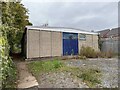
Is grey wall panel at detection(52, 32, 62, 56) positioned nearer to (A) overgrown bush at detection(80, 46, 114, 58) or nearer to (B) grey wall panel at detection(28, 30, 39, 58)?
(B) grey wall panel at detection(28, 30, 39, 58)

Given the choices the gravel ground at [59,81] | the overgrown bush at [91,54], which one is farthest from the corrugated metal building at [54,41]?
the gravel ground at [59,81]

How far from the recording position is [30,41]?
59.7 ft

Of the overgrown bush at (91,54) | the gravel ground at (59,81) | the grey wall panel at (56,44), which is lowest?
the gravel ground at (59,81)

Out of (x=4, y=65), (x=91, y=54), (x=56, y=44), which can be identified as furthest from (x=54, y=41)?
(x=4, y=65)

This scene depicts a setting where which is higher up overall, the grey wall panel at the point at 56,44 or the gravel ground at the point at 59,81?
the grey wall panel at the point at 56,44

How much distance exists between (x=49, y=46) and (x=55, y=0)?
16.8 ft

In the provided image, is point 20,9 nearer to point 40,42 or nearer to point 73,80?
point 40,42

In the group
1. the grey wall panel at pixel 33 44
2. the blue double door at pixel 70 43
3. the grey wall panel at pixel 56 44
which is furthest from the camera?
the blue double door at pixel 70 43

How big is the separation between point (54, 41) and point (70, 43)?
2379mm

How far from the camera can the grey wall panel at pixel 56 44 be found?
20.0 metres

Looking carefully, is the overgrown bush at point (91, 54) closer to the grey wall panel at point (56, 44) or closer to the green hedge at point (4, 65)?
the grey wall panel at point (56, 44)

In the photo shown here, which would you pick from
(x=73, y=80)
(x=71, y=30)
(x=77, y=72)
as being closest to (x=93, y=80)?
(x=73, y=80)

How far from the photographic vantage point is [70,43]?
71.9ft

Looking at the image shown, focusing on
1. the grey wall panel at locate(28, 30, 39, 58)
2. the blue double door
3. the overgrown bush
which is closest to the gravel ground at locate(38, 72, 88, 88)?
the grey wall panel at locate(28, 30, 39, 58)
